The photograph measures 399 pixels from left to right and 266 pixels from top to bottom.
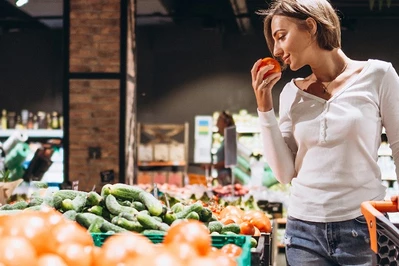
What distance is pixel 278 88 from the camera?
397 inches

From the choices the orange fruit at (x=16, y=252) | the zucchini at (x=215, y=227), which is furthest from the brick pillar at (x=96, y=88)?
the orange fruit at (x=16, y=252)

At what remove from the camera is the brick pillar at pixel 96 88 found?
20.0 feet

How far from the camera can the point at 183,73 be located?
10398mm

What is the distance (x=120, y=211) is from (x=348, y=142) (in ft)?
3.00

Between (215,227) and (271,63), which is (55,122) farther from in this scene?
(271,63)

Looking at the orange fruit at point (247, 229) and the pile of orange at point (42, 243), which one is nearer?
the pile of orange at point (42, 243)

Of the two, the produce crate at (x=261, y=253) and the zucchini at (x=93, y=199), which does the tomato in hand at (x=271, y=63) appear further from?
Answer: the zucchini at (x=93, y=199)

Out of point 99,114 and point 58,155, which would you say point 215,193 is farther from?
point 58,155

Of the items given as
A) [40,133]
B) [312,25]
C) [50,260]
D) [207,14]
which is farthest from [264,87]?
[40,133]

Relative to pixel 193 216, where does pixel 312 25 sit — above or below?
above

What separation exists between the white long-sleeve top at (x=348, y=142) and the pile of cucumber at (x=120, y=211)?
439mm

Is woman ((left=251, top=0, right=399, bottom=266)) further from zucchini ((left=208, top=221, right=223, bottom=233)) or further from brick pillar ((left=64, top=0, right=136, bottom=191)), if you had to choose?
brick pillar ((left=64, top=0, right=136, bottom=191))

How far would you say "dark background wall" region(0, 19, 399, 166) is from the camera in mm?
10203

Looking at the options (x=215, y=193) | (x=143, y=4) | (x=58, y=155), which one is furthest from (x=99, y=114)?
(x=143, y=4)
